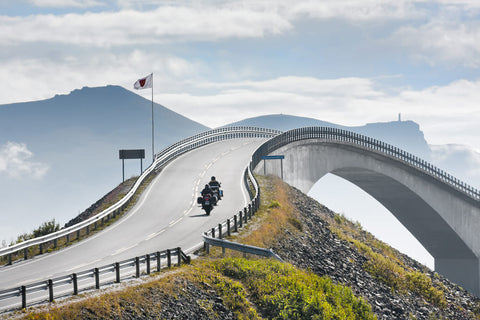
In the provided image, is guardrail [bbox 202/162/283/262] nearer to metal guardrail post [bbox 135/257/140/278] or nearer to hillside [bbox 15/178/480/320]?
hillside [bbox 15/178/480/320]

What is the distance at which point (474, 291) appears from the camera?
73000 mm

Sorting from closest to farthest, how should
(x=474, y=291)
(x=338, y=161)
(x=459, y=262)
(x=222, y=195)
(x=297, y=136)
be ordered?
(x=222, y=195), (x=297, y=136), (x=338, y=161), (x=474, y=291), (x=459, y=262)

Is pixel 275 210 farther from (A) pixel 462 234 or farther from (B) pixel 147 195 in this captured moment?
(A) pixel 462 234

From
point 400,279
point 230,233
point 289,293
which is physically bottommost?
point 400,279

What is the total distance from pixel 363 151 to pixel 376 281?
41033 mm

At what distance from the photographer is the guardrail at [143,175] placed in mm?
23266

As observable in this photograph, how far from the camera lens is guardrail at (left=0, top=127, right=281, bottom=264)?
916 inches

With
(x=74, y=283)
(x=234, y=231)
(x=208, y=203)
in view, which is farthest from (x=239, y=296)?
(x=208, y=203)

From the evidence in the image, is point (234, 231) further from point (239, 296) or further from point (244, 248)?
point (239, 296)

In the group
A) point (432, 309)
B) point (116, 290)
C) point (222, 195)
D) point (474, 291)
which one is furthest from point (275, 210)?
point (474, 291)

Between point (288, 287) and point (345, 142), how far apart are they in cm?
4730

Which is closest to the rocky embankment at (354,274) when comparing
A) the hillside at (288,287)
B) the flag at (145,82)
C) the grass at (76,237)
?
the hillside at (288,287)

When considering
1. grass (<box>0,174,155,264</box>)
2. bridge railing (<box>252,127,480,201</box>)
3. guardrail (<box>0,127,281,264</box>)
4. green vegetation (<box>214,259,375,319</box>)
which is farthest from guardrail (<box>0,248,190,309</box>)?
bridge railing (<box>252,127,480,201</box>)

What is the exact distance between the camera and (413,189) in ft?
245
